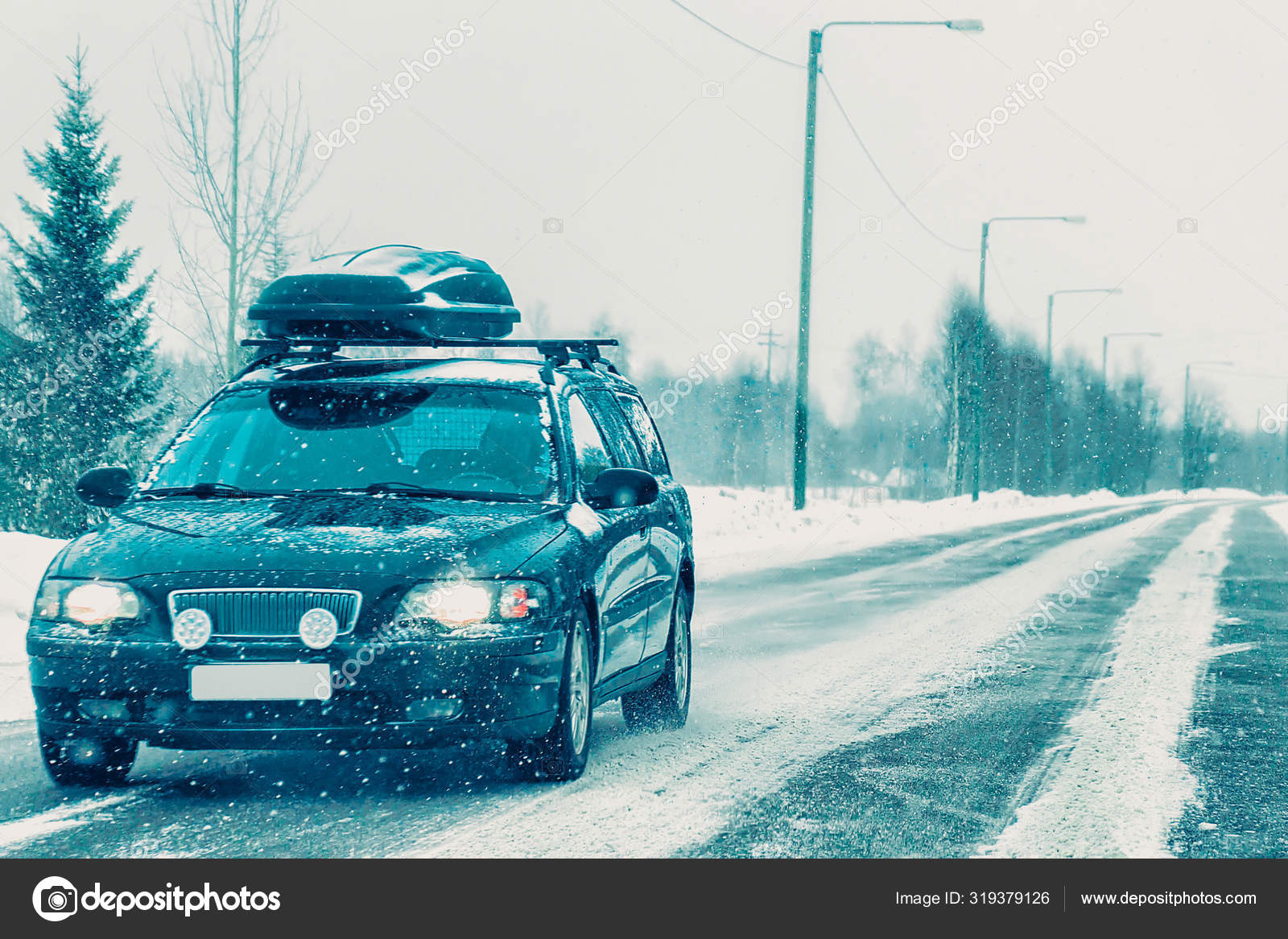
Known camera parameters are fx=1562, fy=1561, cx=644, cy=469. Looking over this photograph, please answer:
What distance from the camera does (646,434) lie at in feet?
27.5

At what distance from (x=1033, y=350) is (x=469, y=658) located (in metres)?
87.3

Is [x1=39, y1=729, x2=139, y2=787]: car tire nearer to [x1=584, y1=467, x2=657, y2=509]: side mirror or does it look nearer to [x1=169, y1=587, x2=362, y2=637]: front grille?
[x1=169, y1=587, x2=362, y2=637]: front grille

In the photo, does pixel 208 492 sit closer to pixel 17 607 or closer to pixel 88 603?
pixel 88 603

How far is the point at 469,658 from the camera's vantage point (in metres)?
5.36

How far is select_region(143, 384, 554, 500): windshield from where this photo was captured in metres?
6.32

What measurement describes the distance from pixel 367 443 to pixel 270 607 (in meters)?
1.36

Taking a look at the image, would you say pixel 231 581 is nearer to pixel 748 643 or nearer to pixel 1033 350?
pixel 748 643

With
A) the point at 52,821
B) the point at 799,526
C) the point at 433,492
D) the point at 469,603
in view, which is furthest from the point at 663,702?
the point at 799,526

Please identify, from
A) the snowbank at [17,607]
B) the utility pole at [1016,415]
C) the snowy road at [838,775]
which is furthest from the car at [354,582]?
the utility pole at [1016,415]

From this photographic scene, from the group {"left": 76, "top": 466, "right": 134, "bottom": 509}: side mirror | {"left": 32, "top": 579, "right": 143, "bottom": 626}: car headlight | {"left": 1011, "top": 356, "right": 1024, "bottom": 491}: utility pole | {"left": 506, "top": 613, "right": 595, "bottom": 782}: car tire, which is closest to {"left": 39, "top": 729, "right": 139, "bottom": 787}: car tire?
{"left": 32, "top": 579, "right": 143, "bottom": 626}: car headlight

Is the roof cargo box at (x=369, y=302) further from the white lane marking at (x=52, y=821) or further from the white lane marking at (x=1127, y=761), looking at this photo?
the white lane marking at (x=1127, y=761)

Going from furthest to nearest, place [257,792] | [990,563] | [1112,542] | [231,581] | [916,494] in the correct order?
[916,494], [1112,542], [990,563], [257,792], [231,581]

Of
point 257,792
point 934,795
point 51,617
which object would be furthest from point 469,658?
point 934,795
